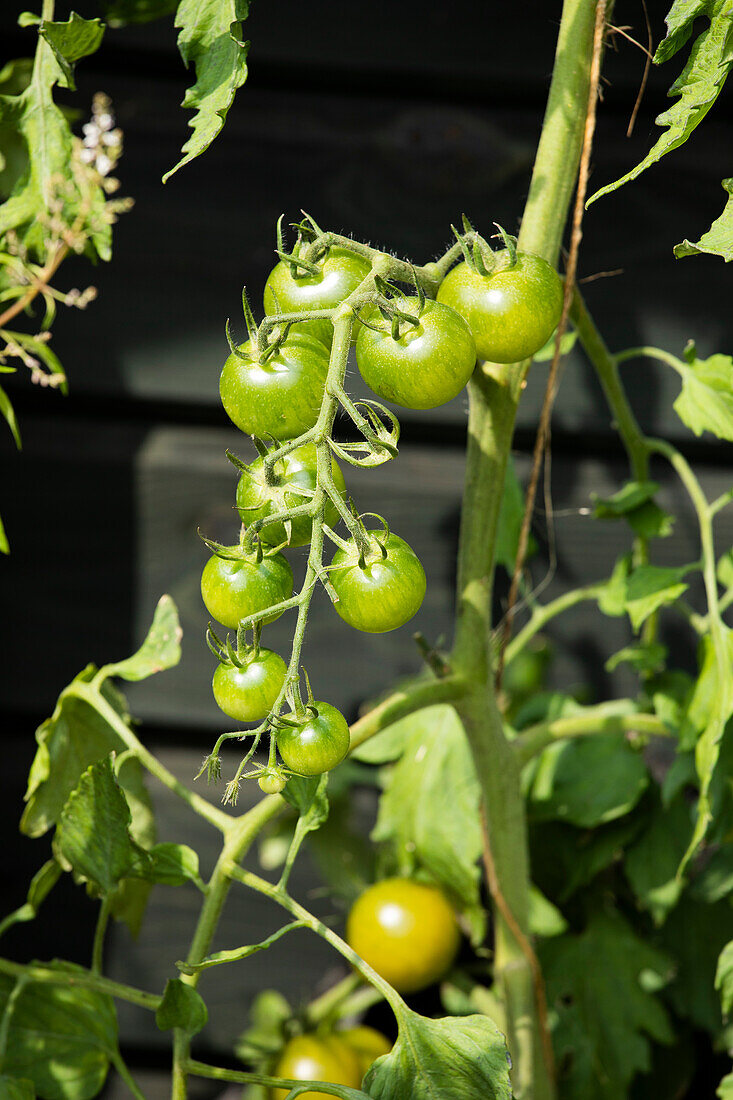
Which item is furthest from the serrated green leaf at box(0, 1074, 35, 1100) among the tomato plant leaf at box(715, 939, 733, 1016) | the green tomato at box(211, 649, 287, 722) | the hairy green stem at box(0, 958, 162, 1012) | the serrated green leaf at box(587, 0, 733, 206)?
the serrated green leaf at box(587, 0, 733, 206)

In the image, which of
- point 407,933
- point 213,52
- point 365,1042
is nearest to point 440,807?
point 407,933

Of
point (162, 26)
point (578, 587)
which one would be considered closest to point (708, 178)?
point (578, 587)

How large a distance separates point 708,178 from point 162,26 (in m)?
0.56

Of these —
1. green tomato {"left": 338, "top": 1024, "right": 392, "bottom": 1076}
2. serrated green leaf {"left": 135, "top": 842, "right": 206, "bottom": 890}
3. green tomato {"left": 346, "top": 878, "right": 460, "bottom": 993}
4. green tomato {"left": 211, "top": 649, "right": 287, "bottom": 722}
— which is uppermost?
green tomato {"left": 211, "top": 649, "right": 287, "bottom": 722}

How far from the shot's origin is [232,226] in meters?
0.90

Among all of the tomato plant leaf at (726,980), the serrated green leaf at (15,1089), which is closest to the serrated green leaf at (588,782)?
the tomato plant leaf at (726,980)

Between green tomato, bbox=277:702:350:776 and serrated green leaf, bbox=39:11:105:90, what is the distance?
1.09 ft

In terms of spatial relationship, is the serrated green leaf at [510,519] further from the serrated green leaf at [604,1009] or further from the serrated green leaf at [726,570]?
the serrated green leaf at [604,1009]

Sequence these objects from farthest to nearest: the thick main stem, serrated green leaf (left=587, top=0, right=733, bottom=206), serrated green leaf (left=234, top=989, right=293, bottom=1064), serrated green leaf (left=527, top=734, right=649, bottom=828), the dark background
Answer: the dark background, serrated green leaf (left=234, top=989, right=293, bottom=1064), serrated green leaf (left=527, top=734, right=649, bottom=828), the thick main stem, serrated green leaf (left=587, top=0, right=733, bottom=206)

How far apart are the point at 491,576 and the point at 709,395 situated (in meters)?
0.17

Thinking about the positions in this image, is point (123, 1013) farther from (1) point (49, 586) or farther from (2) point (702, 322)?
(2) point (702, 322)

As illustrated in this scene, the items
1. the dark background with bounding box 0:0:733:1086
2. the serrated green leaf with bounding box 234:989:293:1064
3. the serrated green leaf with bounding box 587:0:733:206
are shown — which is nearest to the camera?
the serrated green leaf with bounding box 587:0:733:206

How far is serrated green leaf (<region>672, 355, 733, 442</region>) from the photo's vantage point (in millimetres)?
497

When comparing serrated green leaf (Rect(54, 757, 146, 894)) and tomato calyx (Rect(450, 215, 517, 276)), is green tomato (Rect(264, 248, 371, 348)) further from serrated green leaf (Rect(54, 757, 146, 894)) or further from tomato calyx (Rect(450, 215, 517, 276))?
serrated green leaf (Rect(54, 757, 146, 894))
